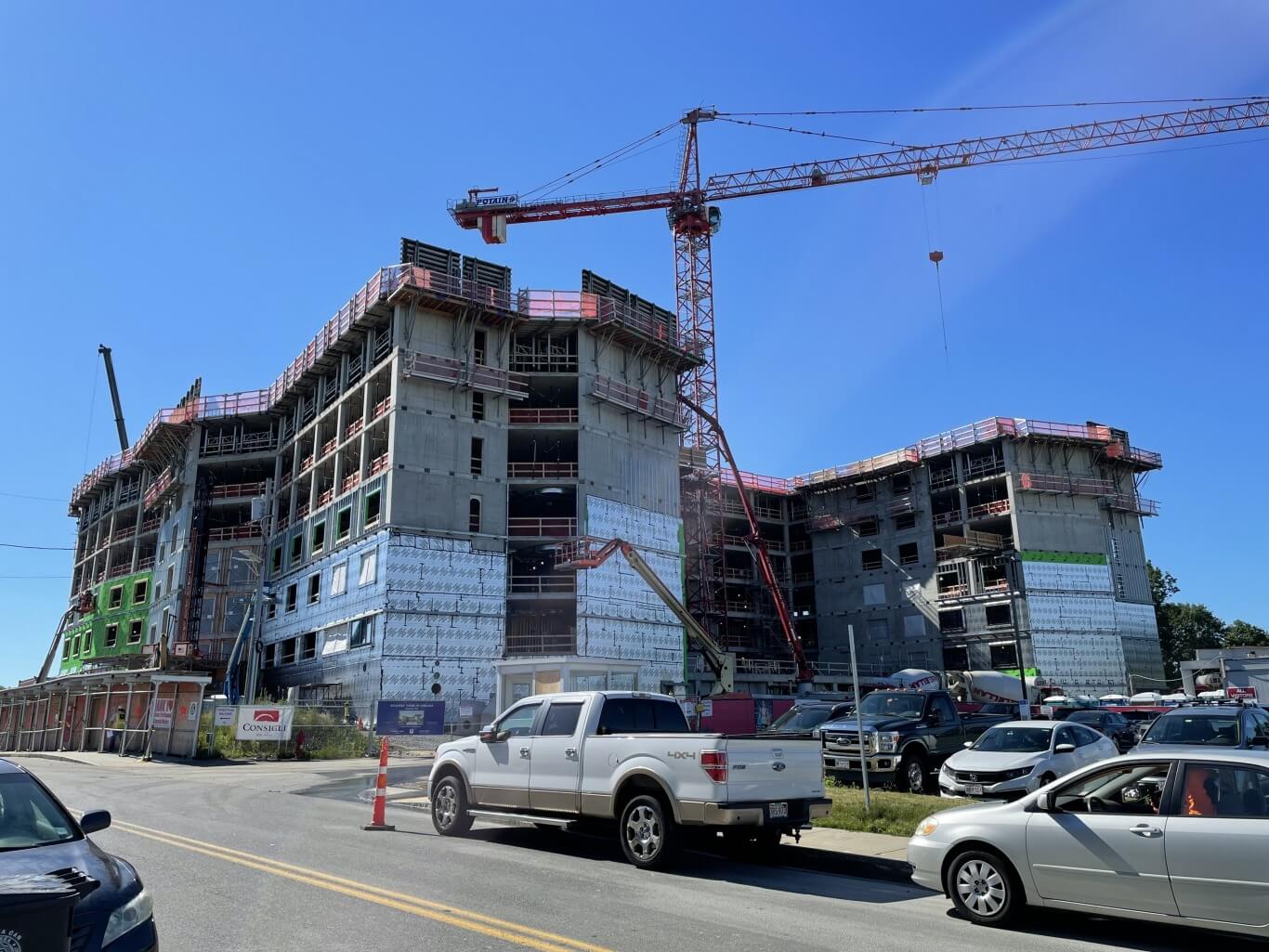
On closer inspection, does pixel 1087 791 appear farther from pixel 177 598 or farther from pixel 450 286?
pixel 177 598

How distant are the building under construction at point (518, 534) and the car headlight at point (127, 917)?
92.7ft

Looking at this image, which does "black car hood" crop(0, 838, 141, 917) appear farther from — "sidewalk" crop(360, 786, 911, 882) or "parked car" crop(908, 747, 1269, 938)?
"sidewalk" crop(360, 786, 911, 882)

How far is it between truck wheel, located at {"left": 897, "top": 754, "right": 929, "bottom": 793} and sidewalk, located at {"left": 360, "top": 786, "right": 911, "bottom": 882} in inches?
238

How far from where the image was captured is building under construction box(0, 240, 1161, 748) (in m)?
45.8

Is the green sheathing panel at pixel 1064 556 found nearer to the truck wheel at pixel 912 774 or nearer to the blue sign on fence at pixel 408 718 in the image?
the blue sign on fence at pixel 408 718

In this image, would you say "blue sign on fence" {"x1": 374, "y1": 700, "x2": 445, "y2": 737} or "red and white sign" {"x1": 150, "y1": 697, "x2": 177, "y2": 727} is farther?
"blue sign on fence" {"x1": 374, "y1": 700, "x2": 445, "y2": 737}

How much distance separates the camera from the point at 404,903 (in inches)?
308

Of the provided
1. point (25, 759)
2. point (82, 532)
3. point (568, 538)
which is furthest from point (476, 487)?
point (82, 532)

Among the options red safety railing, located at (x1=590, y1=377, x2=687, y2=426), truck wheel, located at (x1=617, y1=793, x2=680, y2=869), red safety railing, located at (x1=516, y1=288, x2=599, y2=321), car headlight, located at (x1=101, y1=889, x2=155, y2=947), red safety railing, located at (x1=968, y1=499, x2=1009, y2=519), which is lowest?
truck wheel, located at (x1=617, y1=793, x2=680, y2=869)

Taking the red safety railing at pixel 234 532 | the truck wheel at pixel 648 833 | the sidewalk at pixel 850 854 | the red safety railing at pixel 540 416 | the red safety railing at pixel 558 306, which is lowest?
the sidewalk at pixel 850 854

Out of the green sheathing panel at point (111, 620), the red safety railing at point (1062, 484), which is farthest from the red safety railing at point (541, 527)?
the green sheathing panel at point (111, 620)

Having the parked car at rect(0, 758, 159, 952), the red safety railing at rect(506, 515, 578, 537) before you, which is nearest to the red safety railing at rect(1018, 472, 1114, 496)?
the red safety railing at rect(506, 515, 578, 537)

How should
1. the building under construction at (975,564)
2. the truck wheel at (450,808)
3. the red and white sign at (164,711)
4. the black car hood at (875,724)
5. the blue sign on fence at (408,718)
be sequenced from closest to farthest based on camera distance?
the truck wheel at (450,808)
the black car hood at (875,724)
the red and white sign at (164,711)
the blue sign on fence at (408,718)
the building under construction at (975,564)

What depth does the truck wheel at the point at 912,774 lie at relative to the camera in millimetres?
17797
